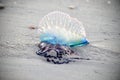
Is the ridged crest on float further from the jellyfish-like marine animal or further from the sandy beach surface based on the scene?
the sandy beach surface

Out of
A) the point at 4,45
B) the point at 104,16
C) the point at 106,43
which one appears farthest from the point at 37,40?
the point at 104,16

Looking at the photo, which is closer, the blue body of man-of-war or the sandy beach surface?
the sandy beach surface

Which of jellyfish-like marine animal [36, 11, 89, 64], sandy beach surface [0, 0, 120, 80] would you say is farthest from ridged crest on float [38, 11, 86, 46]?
sandy beach surface [0, 0, 120, 80]

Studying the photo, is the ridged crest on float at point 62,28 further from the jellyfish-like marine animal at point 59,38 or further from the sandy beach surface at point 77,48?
the sandy beach surface at point 77,48

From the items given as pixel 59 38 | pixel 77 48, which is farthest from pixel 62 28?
pixel 77 48

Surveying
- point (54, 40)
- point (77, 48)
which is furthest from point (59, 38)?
point (77, 48)

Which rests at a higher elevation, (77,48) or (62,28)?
(62,28)

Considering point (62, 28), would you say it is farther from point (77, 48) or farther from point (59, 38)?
point (77, 48)

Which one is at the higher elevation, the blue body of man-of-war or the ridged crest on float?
the ridged crest on float
